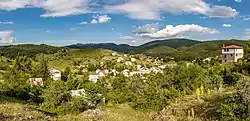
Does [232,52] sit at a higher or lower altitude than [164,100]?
higher

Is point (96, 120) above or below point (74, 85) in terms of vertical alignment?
above

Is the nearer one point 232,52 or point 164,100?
point 164,100

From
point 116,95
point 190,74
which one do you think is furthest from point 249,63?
point 116,95

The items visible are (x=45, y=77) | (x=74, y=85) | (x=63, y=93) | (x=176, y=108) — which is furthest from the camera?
(x=45, y=77)

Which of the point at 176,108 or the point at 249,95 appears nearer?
the point at 249,95

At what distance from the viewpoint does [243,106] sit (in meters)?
20.5

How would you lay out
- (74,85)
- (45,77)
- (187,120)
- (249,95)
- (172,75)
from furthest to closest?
(45,77) → (74,85) → (172,75) → (187,120) → (249,95)

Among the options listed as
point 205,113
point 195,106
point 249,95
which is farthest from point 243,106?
point 195,106

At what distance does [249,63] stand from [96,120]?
152 feet

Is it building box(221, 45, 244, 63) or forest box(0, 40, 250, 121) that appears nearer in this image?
forest box(0, 40, 250, 121)

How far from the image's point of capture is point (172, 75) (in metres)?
61.5

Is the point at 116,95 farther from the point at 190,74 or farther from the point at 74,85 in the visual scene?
the point at 74,85

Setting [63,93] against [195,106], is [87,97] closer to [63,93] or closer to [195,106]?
[63,93]

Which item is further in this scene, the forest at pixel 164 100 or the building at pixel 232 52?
the building at pixel 232 52
